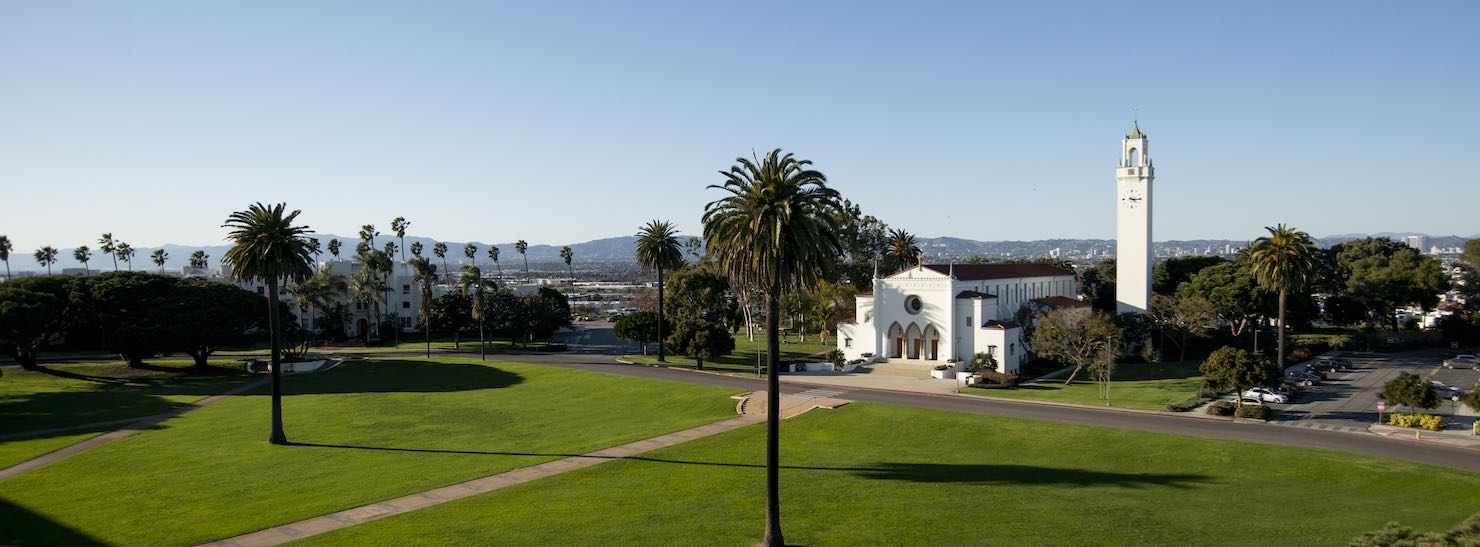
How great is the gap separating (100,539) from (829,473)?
2708 centimetres

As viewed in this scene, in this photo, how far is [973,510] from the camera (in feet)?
98.6

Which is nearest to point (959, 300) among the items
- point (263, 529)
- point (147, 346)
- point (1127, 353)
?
point (1127, 353)

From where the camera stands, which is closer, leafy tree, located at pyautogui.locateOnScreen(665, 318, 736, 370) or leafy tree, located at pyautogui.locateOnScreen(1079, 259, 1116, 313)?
leafy tree, located at pyautogui.locateOnScreen(665, 318, 736, 370)

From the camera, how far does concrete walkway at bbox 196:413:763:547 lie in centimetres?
2824

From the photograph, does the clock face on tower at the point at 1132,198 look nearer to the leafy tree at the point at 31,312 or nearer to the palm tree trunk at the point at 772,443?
the palm tree trunk at the point at 772,443

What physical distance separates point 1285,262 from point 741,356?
53413mm

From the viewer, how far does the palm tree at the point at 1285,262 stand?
200 feet

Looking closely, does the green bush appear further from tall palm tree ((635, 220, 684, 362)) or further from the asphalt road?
tall palm tree ((635, 220, 684, 362))

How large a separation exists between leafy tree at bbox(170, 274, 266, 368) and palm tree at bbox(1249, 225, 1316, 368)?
93.0m

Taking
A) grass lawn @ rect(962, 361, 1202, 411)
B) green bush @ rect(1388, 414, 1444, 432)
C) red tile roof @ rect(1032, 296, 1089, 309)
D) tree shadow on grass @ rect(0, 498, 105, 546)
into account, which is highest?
red tile roof @ rect(1032, 296, 1089, 309)

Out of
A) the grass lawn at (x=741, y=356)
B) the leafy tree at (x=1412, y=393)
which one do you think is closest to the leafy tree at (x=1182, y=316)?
the leafy tree at (x=1412, y=393)

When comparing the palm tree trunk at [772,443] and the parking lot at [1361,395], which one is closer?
the palm tree trunk at [772,443]

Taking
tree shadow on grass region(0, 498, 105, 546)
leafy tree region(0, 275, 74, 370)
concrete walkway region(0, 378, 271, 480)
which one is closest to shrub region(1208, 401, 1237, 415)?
tree shadow on grass region(0, 498, 105, 546)

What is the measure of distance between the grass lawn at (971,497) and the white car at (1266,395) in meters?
19.4
